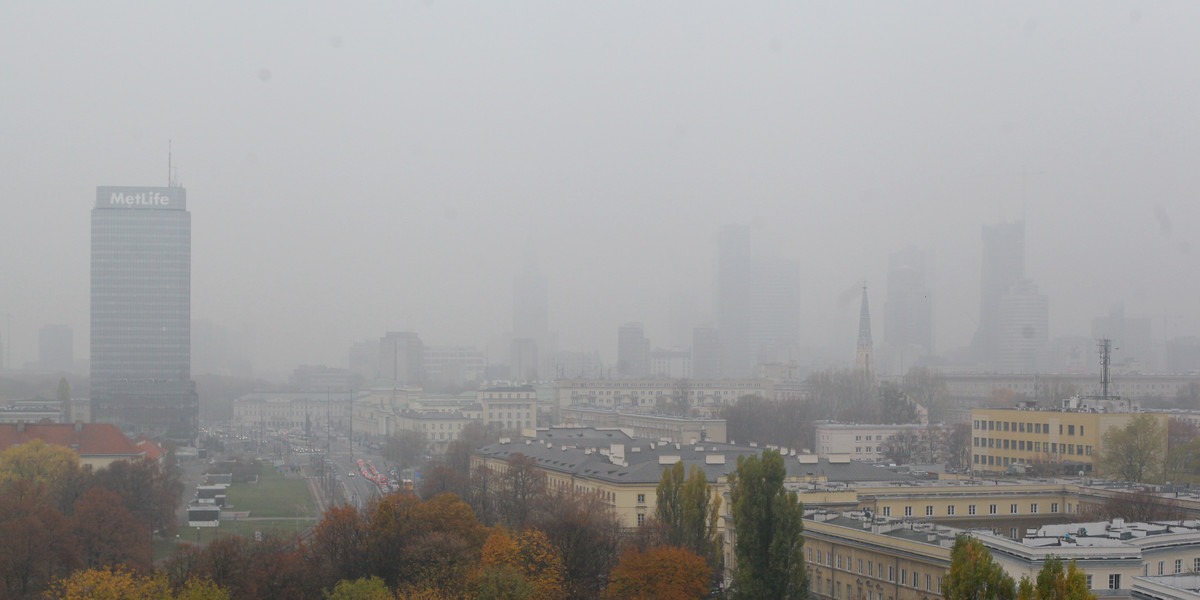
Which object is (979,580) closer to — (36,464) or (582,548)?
(582,548)

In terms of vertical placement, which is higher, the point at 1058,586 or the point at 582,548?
the point at 1058,586

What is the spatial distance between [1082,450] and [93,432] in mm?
57975

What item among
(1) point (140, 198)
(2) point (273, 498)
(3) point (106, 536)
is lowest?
(2) point (273, 498)

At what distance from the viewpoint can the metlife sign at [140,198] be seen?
16600 cm

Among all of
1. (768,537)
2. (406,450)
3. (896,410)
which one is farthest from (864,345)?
(768,537)

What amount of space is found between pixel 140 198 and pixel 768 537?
145931 millimetres

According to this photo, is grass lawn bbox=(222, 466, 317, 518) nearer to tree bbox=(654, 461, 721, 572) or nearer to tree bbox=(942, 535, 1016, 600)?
tree bbox=(654, 461, 721, 572)

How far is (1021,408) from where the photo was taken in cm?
6938

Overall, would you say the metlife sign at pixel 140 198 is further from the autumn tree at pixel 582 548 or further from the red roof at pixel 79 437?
the autumn tree at pixel 582 548

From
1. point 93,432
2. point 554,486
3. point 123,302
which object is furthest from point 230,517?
point 123,302

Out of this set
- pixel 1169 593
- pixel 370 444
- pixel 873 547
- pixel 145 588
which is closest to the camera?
pixel 1169 593

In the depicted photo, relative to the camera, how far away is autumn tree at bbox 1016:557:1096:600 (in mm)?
22484

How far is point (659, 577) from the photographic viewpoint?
36000 mm

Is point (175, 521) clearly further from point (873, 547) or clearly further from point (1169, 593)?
point (1169, 593)
